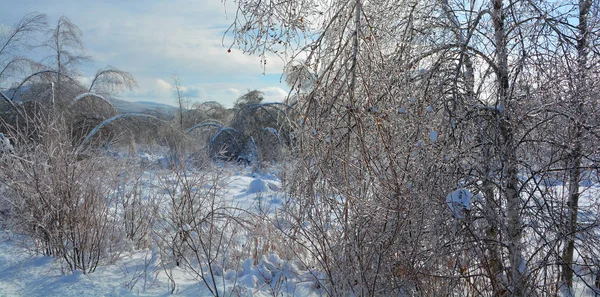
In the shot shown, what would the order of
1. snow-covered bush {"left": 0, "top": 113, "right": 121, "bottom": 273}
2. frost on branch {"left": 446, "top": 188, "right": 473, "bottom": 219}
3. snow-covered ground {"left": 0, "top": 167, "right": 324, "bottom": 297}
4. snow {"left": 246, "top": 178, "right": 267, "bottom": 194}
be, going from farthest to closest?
snow {"left": 246, "top": 178, "right": 267, "bottom": 194}
snow-covered bush {"left": 0, "top": 113, "right": 121, "bottom": 273}
snow-covered ground {"left": 0, "top": 167, "right": 324, "bottom": 297}
frost on branch {"left": 446, "top": 188, "right": 473, "bottom": 219}

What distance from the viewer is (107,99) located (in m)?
19.1

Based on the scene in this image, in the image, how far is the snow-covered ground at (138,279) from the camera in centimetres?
480

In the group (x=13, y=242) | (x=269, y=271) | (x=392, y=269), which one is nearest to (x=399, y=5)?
(x=392, y=269)

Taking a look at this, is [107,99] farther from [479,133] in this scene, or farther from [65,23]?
[479,133]

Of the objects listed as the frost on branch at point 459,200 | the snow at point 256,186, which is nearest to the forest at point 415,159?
the frost on branch at point 459,200

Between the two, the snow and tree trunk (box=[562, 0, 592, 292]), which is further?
the snow

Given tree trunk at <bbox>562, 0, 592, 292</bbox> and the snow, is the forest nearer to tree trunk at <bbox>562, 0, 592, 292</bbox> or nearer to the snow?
tree trunk at <bbox>562, 0, 592, 292</bbox>

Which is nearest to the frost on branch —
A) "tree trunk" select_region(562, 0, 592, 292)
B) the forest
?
the forest

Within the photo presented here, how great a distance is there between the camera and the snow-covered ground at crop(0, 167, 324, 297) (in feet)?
15.7

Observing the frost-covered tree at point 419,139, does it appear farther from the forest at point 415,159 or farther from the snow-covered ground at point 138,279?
the snow-covered ground at point 138,279

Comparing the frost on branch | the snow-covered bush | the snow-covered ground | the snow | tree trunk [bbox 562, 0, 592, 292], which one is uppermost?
tree trunk [bbox 562, 0, 592, 292]

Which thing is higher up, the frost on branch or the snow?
the frost on branch

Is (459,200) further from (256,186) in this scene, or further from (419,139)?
(256,186)

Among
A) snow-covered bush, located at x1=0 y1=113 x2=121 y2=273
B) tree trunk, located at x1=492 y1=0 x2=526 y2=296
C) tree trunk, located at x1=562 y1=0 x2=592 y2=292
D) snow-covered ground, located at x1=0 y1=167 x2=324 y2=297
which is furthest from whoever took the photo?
snow-covered bush, located at x1=0 y1=113 x2=121 y2=273
